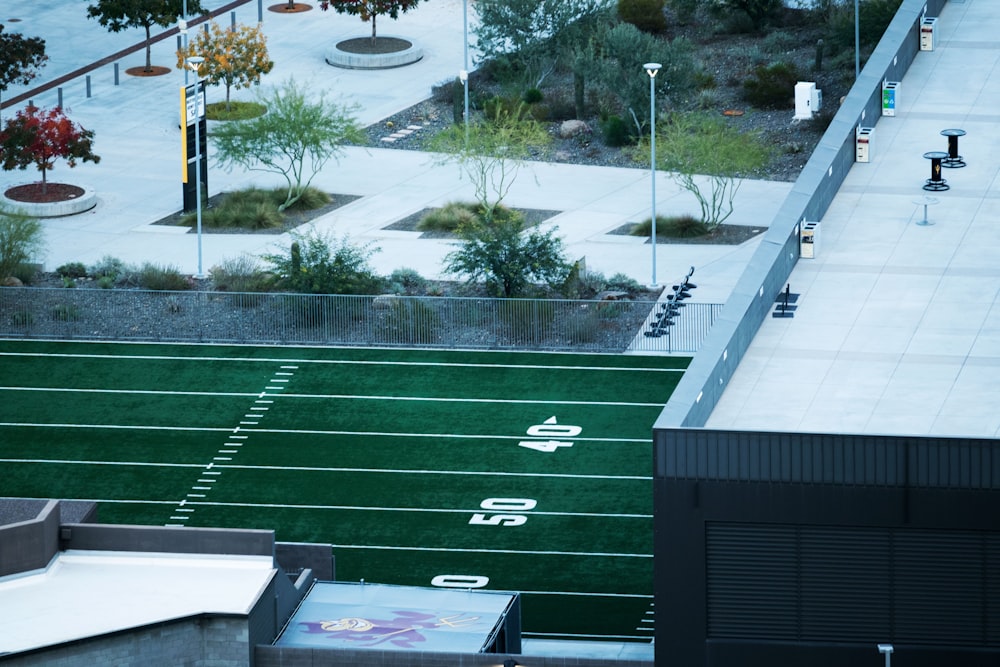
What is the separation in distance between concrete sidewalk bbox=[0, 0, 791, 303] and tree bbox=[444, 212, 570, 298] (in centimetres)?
193

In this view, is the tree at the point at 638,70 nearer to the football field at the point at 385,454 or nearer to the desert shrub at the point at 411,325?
the desert shrub at the point at 411,325

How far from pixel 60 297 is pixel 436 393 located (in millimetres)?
10598

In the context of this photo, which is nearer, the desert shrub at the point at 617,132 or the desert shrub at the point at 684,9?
the desert shrub at the point at 617,132

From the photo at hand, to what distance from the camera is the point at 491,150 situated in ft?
215

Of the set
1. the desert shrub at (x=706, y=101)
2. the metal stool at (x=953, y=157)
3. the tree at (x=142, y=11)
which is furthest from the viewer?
the tree at (x=142, y=11)

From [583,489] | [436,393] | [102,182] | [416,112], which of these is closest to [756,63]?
[416,112]

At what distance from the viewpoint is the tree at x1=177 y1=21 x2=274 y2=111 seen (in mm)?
70938

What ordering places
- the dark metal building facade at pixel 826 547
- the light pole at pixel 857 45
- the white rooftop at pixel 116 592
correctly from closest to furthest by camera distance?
the dark metal building facade at pixel 826 547, the white rooftop at pixel 116 592, the light pole at pixel 857 45

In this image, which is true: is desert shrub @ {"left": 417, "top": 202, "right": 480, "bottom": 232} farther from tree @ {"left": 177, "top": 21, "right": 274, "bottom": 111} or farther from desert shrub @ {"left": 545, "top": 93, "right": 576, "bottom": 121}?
tree @ {"left": 177, "top": 21, "right": 274, "bottom": 111}

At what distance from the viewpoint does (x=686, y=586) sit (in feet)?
106

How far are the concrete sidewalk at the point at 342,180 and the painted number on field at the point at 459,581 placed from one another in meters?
15.6

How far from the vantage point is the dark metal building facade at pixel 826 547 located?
31875 millimetres

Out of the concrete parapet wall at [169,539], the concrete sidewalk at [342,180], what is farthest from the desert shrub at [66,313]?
the concrete parapet wall at [169,539]

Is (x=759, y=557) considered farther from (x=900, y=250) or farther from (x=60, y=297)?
(x=60, y=297)
